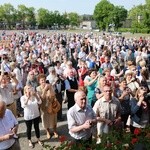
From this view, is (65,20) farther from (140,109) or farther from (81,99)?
(81,99)

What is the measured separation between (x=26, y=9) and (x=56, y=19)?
13.6 metres

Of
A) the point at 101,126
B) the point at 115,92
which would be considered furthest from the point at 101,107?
the point at 115,92

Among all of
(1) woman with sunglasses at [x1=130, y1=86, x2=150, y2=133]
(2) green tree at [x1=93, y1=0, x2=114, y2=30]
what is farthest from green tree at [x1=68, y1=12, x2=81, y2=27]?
(1) woman with sunglasses at [x1=130, y1=86, x2=150, y2=133]

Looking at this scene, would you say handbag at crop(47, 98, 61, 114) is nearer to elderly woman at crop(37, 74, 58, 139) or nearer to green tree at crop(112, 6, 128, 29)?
elderly woman at crop(37, 74, 58, 139)

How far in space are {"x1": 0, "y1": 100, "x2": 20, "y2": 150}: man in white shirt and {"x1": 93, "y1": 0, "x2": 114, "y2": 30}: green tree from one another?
4594 inches

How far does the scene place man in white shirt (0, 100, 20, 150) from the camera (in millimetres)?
5953

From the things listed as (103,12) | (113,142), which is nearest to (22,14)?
(103,12)

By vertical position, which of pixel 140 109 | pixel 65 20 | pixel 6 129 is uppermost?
pixel 6 129

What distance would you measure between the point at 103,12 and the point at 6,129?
126190 mm

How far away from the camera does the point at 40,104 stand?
8.95 meters

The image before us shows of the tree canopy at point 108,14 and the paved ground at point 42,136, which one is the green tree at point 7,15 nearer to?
the tree canopy at point 108,14

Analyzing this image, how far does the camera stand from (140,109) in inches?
292

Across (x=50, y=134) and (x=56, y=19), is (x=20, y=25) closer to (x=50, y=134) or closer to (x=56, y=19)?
(x=56, y=19)

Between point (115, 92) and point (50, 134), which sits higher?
point (115, 92)
